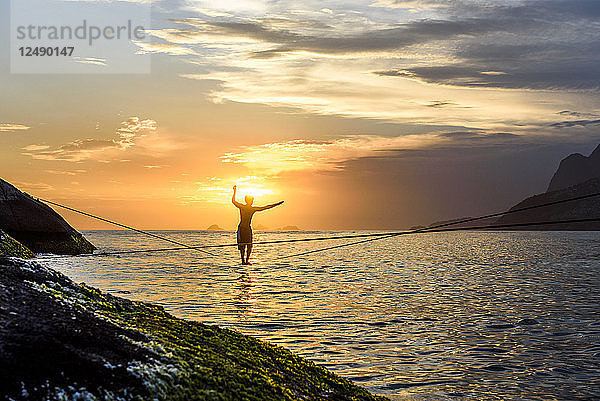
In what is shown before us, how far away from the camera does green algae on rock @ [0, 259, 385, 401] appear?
4.03 meters

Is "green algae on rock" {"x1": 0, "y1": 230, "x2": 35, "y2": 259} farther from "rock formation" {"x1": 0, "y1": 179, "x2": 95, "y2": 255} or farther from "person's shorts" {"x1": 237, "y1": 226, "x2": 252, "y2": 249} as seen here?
"person's shorts" {"x1": 237, "y1": 226, "x2": 252, "y2": 249}

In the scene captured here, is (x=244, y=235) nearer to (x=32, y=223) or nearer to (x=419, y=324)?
(x=32, y=223)

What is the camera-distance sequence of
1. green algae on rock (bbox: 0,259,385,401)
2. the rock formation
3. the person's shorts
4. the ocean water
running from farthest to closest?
1. the rock formation
2. the person's shorts
3. the ocean water
4. green algae on rock (bbox: 0,259,385,401)

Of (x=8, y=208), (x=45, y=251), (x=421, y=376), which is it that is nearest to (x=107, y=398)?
(x=421, y=376)

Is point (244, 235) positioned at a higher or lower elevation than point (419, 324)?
higher

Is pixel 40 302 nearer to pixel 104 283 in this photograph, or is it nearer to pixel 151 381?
pixel 151 381

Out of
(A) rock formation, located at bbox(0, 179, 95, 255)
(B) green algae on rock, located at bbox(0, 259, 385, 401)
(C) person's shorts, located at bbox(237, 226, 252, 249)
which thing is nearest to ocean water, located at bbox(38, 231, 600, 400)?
(C) person's shorts, located at bbox(237, 226, 252, 249)

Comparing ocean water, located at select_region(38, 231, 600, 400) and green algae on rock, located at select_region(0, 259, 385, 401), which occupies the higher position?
green algae on rock, located at select_region(0, 259, 385, 401)

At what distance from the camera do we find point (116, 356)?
14.7 feet

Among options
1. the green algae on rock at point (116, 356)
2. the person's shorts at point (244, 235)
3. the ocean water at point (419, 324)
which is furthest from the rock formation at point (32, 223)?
the green algae on rock at point (116, 356)

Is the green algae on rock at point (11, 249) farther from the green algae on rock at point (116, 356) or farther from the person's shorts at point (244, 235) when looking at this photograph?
the green algae on rock at point (116, 356)

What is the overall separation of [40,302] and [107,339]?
2.49 feet

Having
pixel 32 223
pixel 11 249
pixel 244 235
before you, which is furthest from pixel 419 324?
pixel 32 223

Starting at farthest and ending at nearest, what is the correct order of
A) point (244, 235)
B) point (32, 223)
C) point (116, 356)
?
point (32, 223) → point (244, 235) → point (116, 356)
